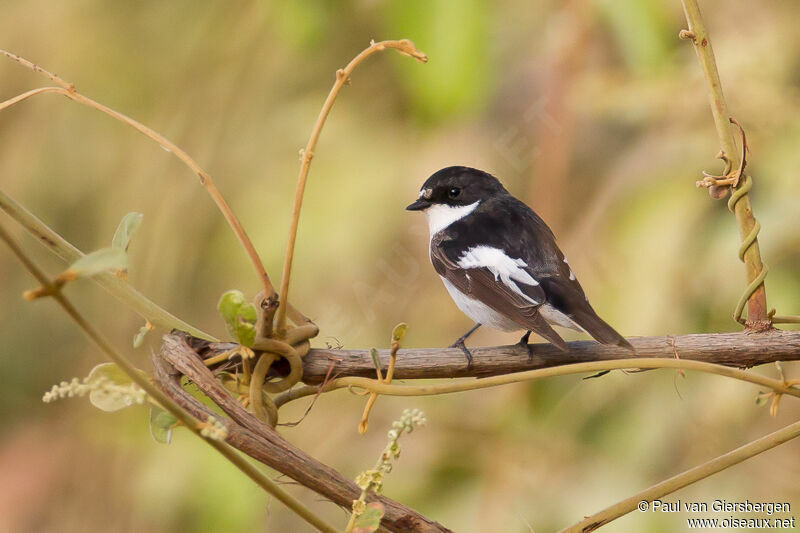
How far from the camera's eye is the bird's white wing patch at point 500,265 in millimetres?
1893

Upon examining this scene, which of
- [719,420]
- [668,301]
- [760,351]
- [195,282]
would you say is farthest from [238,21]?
[760,351]

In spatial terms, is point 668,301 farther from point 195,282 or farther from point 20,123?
point 20,123

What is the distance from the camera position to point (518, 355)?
1.34m

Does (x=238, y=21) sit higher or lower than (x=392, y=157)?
higher

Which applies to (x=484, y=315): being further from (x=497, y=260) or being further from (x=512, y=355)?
(x=512, y=355)

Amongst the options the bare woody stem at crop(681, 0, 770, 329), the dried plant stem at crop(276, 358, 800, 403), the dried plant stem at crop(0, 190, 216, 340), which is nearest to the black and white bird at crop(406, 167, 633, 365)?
the bare woody stem at crop(681, 0, 770, 329)

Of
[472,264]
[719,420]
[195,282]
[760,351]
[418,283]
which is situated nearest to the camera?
[760,351]

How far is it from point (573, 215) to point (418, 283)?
22.9 inches

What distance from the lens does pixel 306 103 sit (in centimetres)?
321

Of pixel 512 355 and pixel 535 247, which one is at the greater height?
pixel 535 247

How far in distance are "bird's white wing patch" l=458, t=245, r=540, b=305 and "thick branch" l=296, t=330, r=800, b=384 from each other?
50 centimetres

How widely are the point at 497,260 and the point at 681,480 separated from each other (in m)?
0.93

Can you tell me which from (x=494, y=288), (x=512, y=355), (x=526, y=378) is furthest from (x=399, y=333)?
(x=494, y=288)

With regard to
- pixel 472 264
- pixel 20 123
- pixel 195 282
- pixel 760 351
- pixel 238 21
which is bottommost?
pixel 760 351
